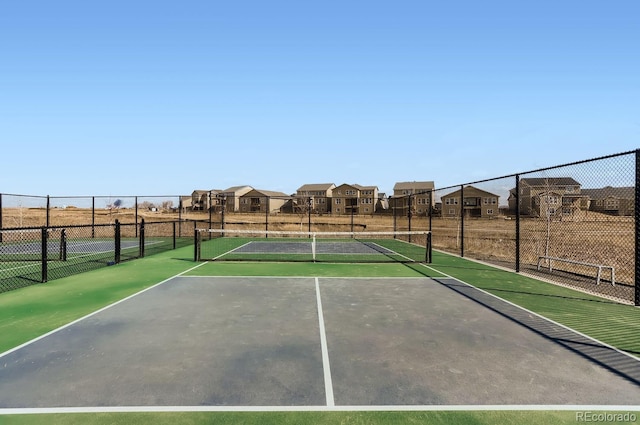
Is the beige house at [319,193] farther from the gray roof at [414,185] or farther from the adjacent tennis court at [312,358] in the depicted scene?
the adjacent tennis court at [312,358]

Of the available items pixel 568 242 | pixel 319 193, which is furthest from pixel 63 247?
pixel 319 193

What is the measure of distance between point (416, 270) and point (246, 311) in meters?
6.98

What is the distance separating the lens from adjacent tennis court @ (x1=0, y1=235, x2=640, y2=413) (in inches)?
145

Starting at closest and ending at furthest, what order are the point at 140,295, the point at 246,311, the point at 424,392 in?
1. the point at 424,392
2. the point at 246,311
3. the point at 140,295

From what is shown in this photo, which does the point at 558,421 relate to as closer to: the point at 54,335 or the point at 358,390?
the point at 358,390

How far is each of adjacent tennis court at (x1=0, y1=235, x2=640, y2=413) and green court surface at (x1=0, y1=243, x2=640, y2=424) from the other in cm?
19

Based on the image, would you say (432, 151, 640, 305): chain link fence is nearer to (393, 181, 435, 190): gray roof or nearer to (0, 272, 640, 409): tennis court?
(0, 272, 640, 409): tennis court

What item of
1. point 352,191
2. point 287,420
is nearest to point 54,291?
point 287,420

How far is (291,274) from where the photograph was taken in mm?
10938

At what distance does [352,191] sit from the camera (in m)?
78.8

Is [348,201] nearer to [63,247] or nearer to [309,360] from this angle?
[63,247]

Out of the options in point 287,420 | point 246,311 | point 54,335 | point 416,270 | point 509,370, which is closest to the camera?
point 287,420

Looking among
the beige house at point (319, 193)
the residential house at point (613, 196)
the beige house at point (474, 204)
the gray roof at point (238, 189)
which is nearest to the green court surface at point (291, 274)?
the residential house at point (613, 196)

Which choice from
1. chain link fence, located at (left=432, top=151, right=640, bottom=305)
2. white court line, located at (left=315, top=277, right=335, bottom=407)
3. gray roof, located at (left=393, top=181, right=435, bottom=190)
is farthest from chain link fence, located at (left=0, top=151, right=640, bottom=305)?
gray roof, located at (left=393, top=181, right=435, bottom=190)
